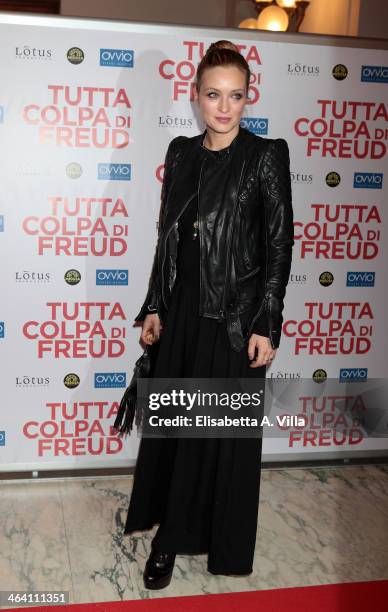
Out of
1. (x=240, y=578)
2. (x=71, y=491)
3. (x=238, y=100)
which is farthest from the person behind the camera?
(x=71, y=491)

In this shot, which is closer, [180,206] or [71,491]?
[180,206]

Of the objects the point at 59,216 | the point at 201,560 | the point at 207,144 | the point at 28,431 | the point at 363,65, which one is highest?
the point at 363,65

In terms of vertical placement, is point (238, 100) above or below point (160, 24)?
below

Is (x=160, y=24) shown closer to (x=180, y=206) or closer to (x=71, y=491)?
(x=180, y=206)

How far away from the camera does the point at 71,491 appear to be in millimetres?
3037

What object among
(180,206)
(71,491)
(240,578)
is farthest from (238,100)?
(71,491)

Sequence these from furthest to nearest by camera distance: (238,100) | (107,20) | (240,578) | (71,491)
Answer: (71,491) < (107,20) < (240,578) < (238,100)

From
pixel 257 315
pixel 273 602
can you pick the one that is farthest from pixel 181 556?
pixel 257 315

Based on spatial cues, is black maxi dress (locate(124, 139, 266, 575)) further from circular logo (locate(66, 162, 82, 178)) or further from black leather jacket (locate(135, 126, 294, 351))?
circular logo (locate(66, 162, 82, 178))

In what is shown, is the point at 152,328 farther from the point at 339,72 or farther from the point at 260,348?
the point at 339,72

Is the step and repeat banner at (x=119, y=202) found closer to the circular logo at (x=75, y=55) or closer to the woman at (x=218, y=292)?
the circular logo at (x=75, y=55)

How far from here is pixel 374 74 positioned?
3082mm

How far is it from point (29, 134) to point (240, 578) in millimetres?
1771

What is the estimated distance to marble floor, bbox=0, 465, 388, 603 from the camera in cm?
239
